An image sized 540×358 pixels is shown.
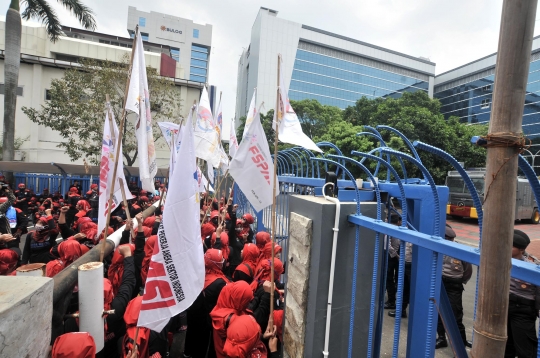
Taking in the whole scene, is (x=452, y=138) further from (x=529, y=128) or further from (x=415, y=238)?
(x=529, y=128)

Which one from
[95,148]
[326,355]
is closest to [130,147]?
[95,148]

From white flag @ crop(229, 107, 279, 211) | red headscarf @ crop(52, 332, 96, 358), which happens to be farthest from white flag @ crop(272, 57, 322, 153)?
red headscarf @ crop(52, 332, 96, 358)

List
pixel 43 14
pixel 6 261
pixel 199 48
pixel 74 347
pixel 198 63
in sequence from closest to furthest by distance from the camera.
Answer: pixel 74 347
pixel 6 261
pixel 43 14
pixel 199 48
pixel 198 63

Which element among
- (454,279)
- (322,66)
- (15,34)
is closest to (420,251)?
(454,279)

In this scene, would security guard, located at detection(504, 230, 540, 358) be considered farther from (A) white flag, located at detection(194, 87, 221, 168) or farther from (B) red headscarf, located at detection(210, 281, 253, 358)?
(A) white flag, located at detection(194, 87, 221, 168)

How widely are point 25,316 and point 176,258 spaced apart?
868 millimetres

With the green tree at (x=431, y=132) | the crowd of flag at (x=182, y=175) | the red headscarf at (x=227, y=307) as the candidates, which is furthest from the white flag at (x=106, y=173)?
the green tree at (x=431, y=132)

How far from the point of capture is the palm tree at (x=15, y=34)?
12086 millimetres

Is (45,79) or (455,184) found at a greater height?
(45,79)

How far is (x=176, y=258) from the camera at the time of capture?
7.00 ft

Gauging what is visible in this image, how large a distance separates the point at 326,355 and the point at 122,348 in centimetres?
159

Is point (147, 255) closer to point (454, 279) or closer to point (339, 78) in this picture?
point (454, 279)

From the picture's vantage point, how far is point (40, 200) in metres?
11.0

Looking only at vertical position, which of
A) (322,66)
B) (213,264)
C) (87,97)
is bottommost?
(213,264)
